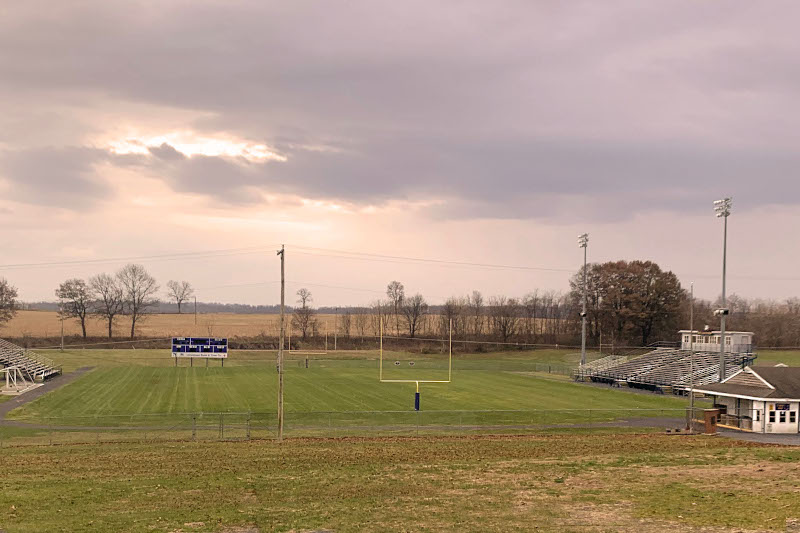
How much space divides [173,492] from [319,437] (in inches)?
739

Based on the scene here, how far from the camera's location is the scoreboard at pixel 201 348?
105312 millimetres

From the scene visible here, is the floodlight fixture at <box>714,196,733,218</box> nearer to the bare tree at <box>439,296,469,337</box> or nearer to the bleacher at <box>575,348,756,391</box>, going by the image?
the bleacher at <box>575,348,756,391</box>

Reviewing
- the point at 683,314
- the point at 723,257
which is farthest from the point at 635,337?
the point at 723,257

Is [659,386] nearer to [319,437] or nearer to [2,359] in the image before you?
[319,437]

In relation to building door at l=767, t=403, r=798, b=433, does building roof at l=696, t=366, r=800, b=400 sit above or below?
above

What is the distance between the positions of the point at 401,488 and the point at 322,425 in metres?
25.4

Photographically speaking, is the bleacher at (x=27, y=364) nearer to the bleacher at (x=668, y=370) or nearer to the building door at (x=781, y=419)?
the bleacher at (x=668, y=370)

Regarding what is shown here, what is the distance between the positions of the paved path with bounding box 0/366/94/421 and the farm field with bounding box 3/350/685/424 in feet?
3.29

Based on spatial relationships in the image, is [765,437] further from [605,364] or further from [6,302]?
[6,302]

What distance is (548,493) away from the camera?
25.1 metres

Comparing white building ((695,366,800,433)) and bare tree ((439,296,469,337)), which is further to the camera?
bare tree ((439,296,469,337))

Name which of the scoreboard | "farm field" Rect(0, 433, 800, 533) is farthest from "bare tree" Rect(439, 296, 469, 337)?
"farm field" Rect(0, 433, 800, 533)

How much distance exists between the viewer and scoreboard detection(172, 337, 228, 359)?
10531 centimetres

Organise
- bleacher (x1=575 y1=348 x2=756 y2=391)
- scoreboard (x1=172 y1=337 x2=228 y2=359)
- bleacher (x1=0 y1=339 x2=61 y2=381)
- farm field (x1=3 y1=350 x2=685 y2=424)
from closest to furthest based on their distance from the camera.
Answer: farm field (x1=3 y1=350 x2=685 y2=424), bleacher (x1=575 y1=348 x2=756 y2=391), bleacher (x1=0 y1=339 x2=61 y2=381), scoreboard (x1=172 y1=337 x2=228 y2=359)
